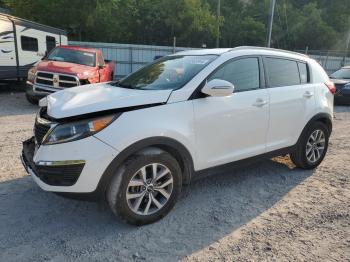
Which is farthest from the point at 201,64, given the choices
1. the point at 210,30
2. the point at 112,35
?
the point at 210,30

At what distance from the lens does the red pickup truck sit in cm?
955

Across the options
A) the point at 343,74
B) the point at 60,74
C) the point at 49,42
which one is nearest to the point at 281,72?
the point at 60,74

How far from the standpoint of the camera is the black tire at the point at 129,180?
3.32m

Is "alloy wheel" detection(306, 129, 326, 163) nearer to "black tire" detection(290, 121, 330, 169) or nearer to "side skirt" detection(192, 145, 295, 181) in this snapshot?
"black tire" detection(290, 121, 330, 169)

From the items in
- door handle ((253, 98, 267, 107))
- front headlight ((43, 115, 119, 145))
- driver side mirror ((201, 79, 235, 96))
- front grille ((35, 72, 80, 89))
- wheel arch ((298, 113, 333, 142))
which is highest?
driver side mirror ((201, 79, 235, 96))

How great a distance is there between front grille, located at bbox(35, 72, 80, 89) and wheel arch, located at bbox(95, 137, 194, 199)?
6.51 metres

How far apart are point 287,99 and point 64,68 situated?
→ 6.86 metres

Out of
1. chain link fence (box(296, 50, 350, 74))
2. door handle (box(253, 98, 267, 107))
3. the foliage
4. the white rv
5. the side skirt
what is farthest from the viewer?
chain link fence (box(296, 50, 350, 74))

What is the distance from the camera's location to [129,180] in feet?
11.0

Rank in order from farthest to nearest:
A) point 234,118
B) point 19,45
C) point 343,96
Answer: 1. point 19,45
2. point 343,96
3. point 234,118

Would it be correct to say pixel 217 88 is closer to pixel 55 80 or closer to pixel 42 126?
pixel 42 126

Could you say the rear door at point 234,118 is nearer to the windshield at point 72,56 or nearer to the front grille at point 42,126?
the front grille at point 42,126

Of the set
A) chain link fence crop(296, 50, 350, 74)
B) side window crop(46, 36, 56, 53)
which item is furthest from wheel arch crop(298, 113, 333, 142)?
chain link fence crop(296, 50, 350, 74)

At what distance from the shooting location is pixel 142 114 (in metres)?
3.40
